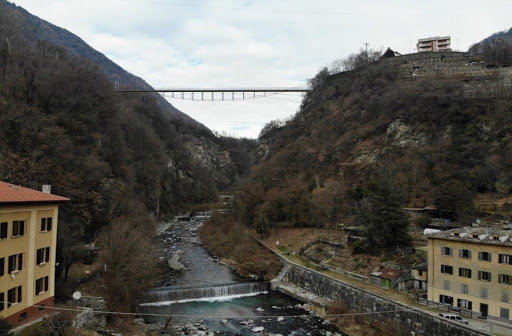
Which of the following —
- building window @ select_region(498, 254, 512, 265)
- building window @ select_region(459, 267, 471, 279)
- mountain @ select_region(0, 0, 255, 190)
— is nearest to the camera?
building window @ select_region(498, 254, 512, 265)

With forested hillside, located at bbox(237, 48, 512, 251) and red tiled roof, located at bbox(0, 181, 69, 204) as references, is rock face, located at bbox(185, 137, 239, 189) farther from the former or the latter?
red tiled roof, located at bbox(0, 181, 69, 204)

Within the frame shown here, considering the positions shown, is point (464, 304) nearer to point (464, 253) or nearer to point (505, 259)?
point (464, 253)

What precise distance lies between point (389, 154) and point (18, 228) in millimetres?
46132

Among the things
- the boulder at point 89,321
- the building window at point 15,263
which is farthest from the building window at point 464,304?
the building window at point 15,263

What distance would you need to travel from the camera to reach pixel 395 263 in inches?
1182

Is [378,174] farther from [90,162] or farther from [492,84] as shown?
[90,162]

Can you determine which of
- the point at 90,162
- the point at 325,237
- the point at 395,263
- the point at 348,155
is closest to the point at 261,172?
the point at 348,155

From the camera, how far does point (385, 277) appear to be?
27.8 metres

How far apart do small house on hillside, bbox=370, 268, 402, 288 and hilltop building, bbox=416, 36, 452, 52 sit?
62712 mm

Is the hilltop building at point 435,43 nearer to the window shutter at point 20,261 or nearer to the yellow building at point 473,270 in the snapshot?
the yellow building at point 473,270

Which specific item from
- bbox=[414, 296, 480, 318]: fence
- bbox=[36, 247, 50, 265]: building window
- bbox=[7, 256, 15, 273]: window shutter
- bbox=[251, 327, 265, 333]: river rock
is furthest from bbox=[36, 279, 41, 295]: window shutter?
bbox=[414, 296, 480, 318]: fence

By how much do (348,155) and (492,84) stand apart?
22.1 metres

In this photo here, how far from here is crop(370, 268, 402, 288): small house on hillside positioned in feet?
90.4

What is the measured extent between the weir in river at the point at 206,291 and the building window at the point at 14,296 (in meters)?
11.2
